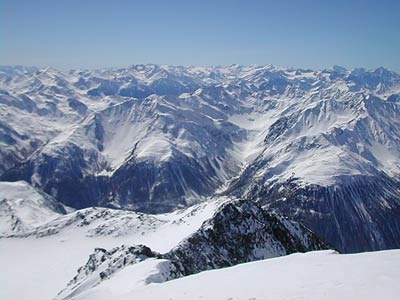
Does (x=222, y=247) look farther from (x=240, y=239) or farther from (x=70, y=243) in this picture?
(x=70, y=243)

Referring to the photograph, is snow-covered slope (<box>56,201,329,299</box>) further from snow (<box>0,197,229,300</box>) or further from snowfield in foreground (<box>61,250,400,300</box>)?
snowfield in foreground (<box>61,250,400,300</box>)

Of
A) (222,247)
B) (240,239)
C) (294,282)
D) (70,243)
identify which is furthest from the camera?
(70,243)

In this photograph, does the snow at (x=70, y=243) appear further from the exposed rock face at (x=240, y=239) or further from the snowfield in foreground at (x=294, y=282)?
the snowfield in foreground at (x=294, y=282)

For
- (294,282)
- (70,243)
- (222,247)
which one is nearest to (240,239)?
(222,247)

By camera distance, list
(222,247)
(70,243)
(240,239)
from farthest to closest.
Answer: (70,243), (240,239), (222,247)

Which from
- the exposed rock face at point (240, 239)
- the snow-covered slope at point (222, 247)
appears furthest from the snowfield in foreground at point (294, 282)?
the exposed rock face at point (240, 239)

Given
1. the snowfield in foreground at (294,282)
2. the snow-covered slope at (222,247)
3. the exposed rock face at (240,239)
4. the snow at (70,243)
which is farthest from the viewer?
the snow at (70,243)

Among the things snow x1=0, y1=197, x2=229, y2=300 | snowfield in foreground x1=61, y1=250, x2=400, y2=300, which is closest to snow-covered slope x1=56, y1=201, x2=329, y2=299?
snow x1=0, y1=197, x2=229, y2=300

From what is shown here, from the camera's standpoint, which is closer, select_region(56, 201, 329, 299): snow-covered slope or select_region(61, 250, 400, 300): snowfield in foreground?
select_region(61, 250, 400, 300): snowfield in foreground

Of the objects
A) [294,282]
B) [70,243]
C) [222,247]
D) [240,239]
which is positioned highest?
[294,282]

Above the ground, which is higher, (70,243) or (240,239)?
(240,239)
